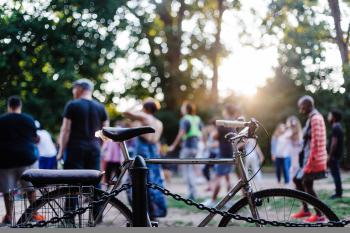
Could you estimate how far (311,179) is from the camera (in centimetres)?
752

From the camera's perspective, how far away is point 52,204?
4.13m

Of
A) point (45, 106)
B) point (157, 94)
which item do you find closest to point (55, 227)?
point (45, 106)

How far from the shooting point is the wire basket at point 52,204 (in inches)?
157

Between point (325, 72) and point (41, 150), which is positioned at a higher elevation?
point (325, 72)

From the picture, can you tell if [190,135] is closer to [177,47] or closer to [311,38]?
[311,38]

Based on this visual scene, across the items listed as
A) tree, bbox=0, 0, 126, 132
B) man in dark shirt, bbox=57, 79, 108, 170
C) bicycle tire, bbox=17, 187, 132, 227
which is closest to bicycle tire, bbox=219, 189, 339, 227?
bicycle tire, bbox=17, 187, 132, 227

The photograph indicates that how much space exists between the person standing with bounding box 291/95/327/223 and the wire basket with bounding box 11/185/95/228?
4014 millimetres

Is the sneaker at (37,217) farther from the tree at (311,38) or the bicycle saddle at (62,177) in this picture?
the tree at (311,38)

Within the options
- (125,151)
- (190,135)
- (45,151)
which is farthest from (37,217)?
(190,135)

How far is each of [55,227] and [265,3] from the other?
141 inches

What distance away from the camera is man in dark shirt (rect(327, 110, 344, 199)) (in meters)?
7.45

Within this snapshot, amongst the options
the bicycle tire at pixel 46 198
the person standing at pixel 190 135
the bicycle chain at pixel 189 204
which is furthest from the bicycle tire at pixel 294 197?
the person standing at pixel 190 135

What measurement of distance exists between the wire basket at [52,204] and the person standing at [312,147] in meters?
4.01

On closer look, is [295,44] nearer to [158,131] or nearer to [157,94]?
[158,131]
